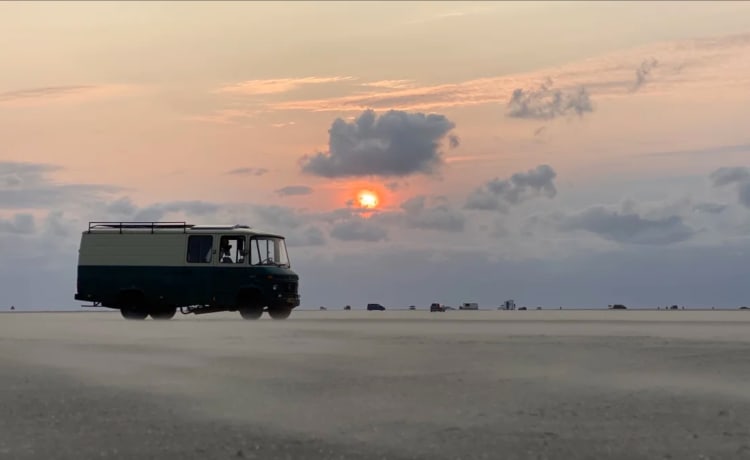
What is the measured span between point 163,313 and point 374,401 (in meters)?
24.9

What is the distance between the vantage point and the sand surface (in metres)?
8.55

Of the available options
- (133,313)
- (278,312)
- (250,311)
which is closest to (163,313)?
(133,313)

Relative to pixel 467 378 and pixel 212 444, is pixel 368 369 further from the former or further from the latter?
pixel 212 444

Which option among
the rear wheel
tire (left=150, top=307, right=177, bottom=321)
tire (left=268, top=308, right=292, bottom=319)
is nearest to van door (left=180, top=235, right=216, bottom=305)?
tire (left=150, top=307, right=177, bottom=321)

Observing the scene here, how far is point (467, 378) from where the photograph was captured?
13.7 meters

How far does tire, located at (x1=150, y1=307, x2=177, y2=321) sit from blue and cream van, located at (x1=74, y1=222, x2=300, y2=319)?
0.16 feet

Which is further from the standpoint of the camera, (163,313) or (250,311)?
(163,313)

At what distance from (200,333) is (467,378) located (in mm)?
12487

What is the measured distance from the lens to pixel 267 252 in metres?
34.1

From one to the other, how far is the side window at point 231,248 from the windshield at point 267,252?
1.05 ft

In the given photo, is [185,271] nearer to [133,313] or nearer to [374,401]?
[133,313]

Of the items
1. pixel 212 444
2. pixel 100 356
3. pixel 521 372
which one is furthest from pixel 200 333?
pixel 212 444

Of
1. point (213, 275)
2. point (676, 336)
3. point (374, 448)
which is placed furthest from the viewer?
point (213, 275)

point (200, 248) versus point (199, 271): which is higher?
point (200, 248)
